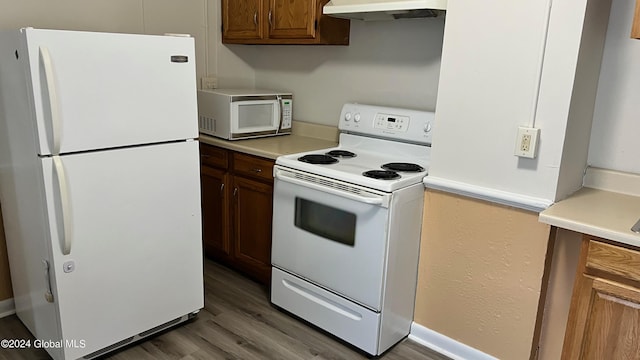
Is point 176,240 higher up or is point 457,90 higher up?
point 457,90

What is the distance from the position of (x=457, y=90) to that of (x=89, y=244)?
173cm

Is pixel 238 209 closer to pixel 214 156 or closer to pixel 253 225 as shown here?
pixel 253 225

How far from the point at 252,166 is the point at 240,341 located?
3.22 ft

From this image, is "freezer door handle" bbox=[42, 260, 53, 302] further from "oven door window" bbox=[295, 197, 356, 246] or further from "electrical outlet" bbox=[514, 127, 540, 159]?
"electrical outlet" bbox=[514, 127, 540, 159]

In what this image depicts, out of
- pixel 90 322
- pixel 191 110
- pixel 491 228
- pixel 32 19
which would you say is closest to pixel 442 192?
pixel 491 228

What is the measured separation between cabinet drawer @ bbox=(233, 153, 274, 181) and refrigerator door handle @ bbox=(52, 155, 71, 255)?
3.54 ft

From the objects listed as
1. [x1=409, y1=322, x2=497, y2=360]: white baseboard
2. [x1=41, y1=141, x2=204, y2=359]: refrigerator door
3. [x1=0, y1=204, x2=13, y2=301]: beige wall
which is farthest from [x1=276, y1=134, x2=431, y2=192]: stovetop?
[x1=0, y1=204, x2=13, y2=301]: beige wall

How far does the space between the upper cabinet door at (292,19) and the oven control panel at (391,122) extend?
2.12ft

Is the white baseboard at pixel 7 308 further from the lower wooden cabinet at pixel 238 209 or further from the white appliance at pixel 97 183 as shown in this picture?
the lower wooden cabinet at pixel 238 209

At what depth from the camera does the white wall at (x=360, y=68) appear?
260cm

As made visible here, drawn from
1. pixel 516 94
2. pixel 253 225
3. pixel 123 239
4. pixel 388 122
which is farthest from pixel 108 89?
pixel 516 94

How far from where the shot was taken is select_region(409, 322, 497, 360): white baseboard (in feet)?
7.16

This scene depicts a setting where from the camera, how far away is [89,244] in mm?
1946

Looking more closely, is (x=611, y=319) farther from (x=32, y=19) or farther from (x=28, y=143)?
(x=32, y=19)
